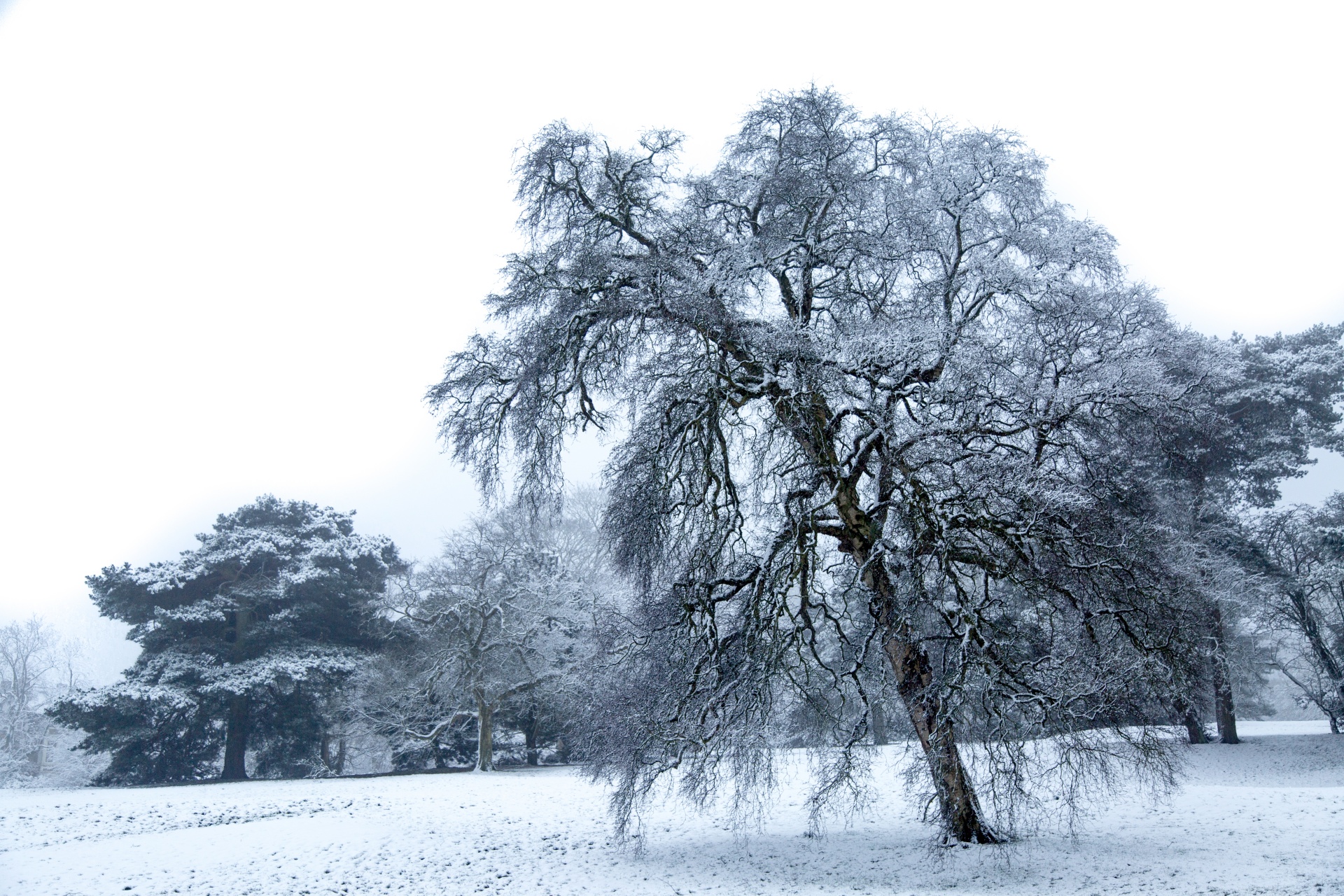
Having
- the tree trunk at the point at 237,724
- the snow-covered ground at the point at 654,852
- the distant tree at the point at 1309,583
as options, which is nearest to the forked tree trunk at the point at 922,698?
the snow-covered ground at the point at 654,852

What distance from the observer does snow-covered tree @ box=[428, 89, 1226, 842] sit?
682cm

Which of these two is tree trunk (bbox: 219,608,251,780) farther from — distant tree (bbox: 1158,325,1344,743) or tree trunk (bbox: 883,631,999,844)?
distant tree (bbox: 1158,325,1344,743)

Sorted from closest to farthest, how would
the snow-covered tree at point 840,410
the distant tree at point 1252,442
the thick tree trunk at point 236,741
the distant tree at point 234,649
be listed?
1. the snow-covered tree at point 840,410
2. the distant tree at point 1252,442
3. the distant tree at point 234,649
4. the thick tree trunk at point 236,741

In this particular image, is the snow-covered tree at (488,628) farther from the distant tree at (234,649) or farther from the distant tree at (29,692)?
the distant tree at (29,692)

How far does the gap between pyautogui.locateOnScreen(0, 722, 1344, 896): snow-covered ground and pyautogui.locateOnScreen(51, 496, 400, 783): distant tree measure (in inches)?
317

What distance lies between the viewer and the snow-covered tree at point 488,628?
20.9m

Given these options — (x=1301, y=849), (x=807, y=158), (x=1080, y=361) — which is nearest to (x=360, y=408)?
(x=807, y=158)

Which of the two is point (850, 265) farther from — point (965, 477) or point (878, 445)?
point (965, 477)

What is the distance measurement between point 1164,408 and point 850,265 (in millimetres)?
3770

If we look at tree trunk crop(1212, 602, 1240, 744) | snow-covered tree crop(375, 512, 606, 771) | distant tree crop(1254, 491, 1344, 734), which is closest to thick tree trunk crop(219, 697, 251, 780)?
snow-covered tree crop(375, 512, 606, 771)

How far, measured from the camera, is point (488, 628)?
70.0 ft

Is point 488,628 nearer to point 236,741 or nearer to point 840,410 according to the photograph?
point 236,741

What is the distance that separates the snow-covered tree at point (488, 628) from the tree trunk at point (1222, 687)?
13658 mm

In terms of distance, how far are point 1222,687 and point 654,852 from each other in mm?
11832
